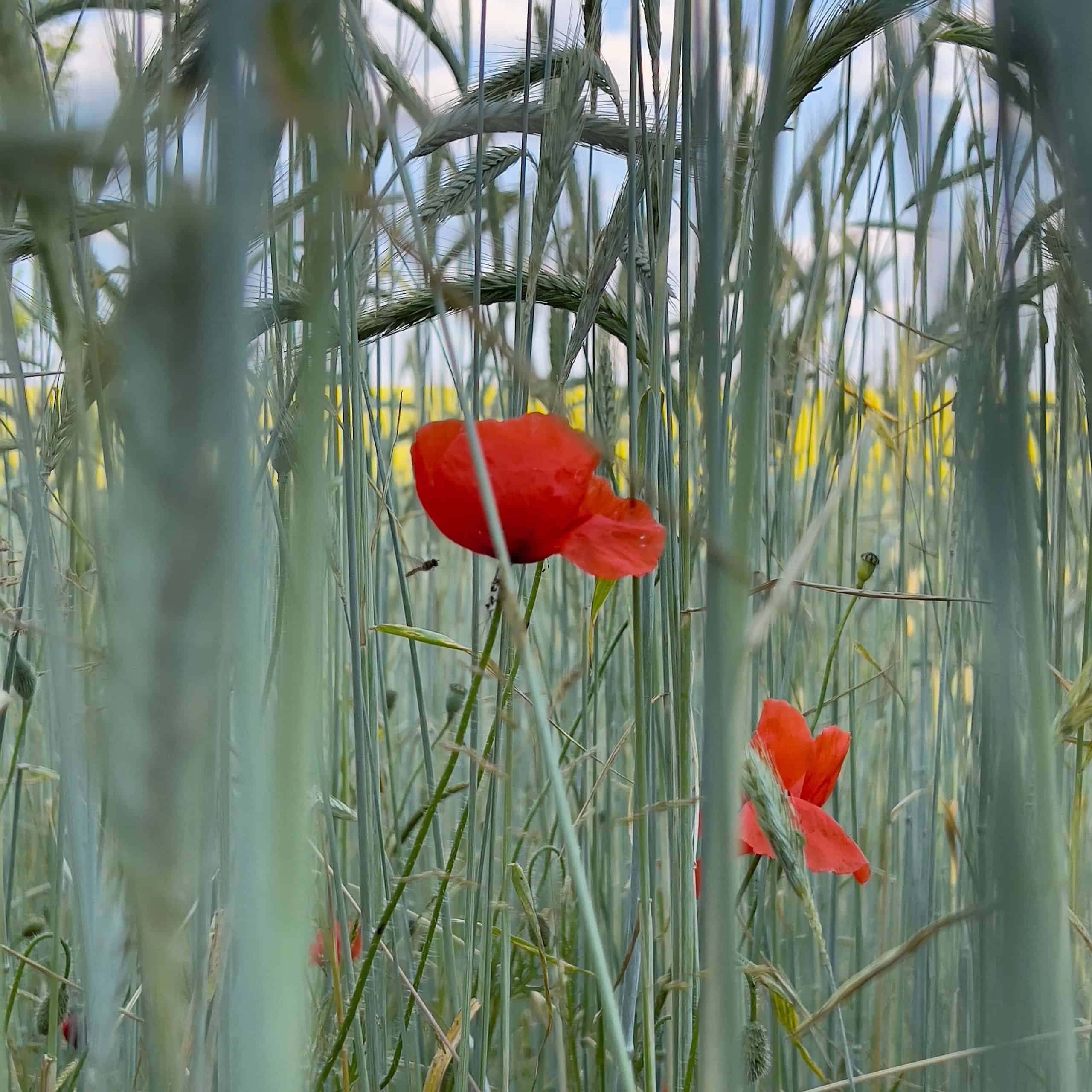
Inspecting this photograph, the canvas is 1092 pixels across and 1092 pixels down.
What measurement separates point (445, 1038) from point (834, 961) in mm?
577

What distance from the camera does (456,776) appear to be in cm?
113

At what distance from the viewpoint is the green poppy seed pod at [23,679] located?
0.59 m

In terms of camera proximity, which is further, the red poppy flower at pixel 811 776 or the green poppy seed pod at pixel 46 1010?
the green poppy seed pod at pixel 46 1010

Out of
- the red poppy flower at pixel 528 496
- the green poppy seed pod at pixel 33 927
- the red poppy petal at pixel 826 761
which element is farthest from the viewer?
the green poppy seed pod at pixel 33 927

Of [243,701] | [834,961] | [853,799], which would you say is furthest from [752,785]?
[834,961]

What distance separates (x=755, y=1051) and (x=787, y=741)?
152 millimetres

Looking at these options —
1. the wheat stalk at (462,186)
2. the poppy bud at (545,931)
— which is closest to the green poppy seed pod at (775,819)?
the poppy bud at (545,931)

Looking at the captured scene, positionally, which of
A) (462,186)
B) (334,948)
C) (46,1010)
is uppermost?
(462,186)

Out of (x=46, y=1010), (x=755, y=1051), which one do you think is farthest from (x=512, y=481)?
(x=46, y=1010)

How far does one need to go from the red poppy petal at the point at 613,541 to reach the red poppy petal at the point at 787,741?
135 mm

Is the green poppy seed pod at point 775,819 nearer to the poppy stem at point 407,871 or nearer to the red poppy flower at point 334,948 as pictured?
the poppy stem at point 407,871

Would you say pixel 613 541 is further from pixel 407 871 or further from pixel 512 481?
pixel 407 871

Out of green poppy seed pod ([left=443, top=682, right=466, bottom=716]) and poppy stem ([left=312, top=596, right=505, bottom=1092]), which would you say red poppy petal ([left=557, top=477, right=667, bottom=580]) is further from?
green poppy seed pod ([left=443, top=682, right=466, bottom=716])

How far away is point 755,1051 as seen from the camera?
449mm
